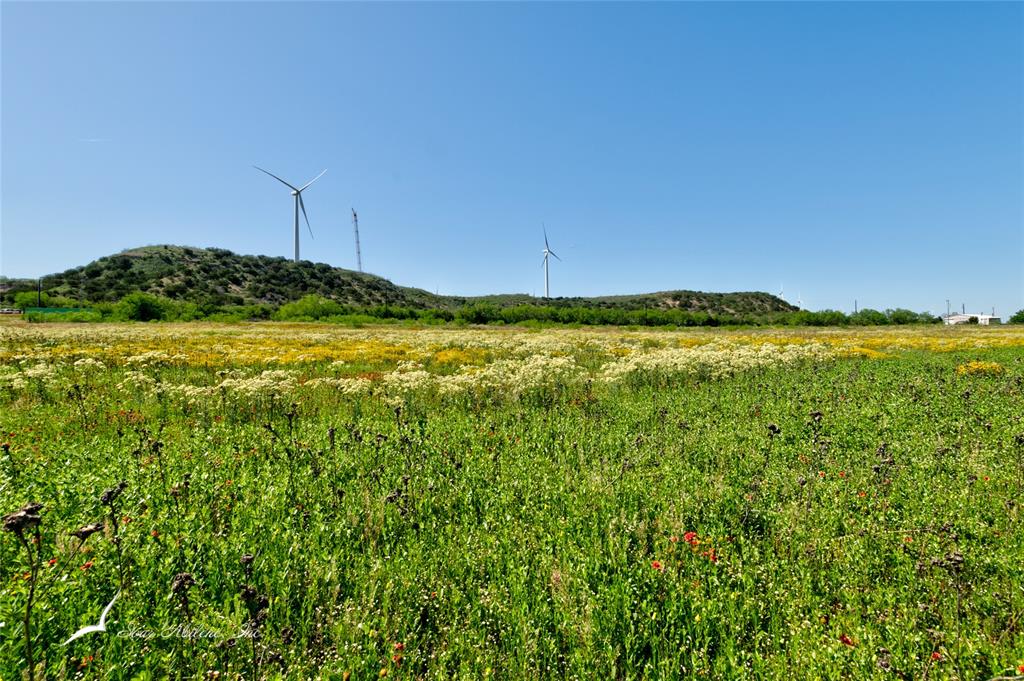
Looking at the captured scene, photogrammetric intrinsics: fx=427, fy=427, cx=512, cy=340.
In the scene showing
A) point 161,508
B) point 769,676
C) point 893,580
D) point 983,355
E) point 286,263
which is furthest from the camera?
point 286,263

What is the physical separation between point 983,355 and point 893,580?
26964 mm

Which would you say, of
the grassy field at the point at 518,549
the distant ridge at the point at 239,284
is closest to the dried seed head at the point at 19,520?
the grassy field at the point at 518,549

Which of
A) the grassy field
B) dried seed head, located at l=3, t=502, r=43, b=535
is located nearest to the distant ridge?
the grassy field

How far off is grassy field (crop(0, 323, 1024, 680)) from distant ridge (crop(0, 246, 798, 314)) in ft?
322

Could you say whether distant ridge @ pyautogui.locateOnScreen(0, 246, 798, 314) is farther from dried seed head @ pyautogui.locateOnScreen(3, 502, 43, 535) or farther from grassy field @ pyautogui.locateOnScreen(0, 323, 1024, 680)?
dried seed head @ pyautogui.locateOnScreen(3, 502, 43, 535)

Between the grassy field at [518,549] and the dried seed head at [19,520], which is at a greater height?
the dried seed head at [19,520]

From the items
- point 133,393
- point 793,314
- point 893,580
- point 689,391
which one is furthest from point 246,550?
point 793,314

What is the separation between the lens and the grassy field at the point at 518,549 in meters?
3.08

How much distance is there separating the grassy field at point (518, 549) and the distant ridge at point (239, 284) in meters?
98.1

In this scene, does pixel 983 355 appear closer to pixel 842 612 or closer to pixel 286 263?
pixel 842 612

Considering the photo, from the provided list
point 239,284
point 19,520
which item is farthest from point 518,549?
point 239,284

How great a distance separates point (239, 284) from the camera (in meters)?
105

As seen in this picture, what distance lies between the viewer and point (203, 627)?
3074 mm

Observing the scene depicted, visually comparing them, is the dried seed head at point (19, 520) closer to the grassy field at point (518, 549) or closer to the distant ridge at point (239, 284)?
Result: the grassy field at point (518, 549)
